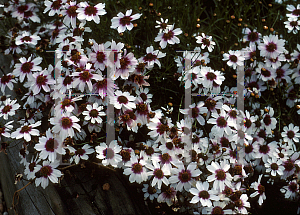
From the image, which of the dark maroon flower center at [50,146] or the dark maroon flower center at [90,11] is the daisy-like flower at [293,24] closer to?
the dark maroon flower center at [90,11]

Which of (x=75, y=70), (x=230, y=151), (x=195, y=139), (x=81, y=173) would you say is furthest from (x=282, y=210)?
(x=75, y=70)

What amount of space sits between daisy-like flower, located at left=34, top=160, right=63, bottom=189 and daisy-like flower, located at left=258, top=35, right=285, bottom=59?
1.73m

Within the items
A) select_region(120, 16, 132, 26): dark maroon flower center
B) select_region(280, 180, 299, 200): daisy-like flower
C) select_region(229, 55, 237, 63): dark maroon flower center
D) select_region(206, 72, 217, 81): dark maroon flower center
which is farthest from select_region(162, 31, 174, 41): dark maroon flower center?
select_region(280, 180, 299, 200): daisy-like flower

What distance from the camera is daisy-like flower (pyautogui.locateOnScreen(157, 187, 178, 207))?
1.86 meters

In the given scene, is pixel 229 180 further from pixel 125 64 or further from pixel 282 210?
pixel 125 64

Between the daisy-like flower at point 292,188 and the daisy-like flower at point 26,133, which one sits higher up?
the daisy-like flower at point 26,133

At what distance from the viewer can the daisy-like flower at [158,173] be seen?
1.77m

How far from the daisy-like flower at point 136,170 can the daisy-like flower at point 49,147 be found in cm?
41

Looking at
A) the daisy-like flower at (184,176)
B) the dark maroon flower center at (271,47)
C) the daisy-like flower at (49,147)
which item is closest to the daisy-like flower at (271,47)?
the dark maroon flower center at (271,47)

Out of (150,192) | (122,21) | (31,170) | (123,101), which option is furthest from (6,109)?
(150,192)

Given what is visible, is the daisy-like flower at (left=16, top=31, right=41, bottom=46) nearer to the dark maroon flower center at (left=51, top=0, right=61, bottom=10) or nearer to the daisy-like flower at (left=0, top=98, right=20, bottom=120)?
the dark maroon flower center at (left=51, top=0, right=61, bottom=10)

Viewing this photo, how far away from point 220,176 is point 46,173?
3.48 feet

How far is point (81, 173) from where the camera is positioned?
2033 millimetres

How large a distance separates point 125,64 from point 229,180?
0.99 meters
